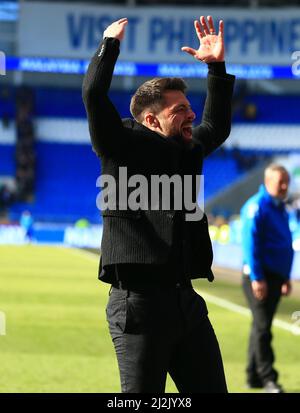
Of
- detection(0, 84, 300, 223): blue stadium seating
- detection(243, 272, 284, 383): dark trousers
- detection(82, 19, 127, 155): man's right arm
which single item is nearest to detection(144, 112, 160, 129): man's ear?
detection(82, 19, 127, 155): man's right arm

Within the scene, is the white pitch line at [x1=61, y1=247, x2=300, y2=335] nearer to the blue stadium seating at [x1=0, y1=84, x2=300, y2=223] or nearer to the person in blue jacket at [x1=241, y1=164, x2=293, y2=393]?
the person in blue jacket at [x1=241, y1=164, x2=293, y2=393]

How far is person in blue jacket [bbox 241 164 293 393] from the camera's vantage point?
8961mm

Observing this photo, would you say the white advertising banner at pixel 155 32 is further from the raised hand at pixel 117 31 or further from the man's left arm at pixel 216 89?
the raised hand at pixel 117 31

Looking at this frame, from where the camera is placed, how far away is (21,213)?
2010 inches

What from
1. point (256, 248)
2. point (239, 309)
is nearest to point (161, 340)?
point (256, 248)

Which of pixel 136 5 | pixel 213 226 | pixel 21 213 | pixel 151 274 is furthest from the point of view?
pixel 136 5

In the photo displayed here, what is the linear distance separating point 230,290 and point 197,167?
16.9 m

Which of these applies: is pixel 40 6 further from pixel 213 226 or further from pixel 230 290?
pixel 230 290

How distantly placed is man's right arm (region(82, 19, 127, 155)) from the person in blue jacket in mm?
4528

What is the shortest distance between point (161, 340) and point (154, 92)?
3.63 feet

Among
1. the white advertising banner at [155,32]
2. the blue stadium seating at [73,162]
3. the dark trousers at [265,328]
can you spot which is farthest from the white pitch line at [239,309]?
the white advertising banner at [155,32]

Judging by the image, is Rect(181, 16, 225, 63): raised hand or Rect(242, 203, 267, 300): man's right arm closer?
Rect(181, 16, 225, 63): raised hand

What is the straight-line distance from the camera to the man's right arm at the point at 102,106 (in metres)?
4.50
